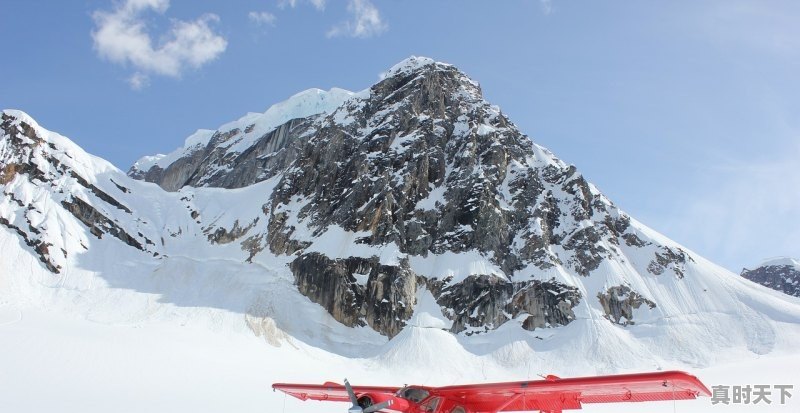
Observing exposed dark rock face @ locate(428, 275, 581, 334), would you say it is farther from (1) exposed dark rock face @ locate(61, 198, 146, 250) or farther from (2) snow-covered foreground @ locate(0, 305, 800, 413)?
(1) exposed dark rock face @ locate(61, 198, 146, 250)

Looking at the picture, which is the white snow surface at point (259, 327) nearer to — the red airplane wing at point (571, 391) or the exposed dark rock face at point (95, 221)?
the exposed dark rock face at point (95, 221)

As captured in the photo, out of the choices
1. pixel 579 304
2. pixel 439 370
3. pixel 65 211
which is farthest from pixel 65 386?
pixel 579 304

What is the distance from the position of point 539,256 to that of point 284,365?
1685 inches

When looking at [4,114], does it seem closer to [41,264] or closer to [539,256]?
[41,264]

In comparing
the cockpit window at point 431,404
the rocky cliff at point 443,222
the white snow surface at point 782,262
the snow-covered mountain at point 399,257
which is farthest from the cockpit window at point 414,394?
the white snow surface at point 782,262

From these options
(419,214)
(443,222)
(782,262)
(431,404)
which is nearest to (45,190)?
(419,214)

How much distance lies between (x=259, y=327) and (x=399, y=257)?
929 inches

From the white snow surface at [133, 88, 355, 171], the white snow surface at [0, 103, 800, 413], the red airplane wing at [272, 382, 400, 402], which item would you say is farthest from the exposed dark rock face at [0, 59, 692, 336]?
the red airplane wing at [272, 382, 400, 402]

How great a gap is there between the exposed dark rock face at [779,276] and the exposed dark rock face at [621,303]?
90309 mm

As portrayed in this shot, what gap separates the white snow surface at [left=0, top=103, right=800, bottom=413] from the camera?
1683 inches

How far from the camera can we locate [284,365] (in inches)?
2233

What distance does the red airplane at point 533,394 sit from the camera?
1506 centimetres

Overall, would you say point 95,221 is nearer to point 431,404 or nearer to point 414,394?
point 414,394

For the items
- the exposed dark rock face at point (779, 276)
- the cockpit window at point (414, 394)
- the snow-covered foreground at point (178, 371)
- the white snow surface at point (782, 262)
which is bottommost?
the snow-covered foreground at point (178, 371)
